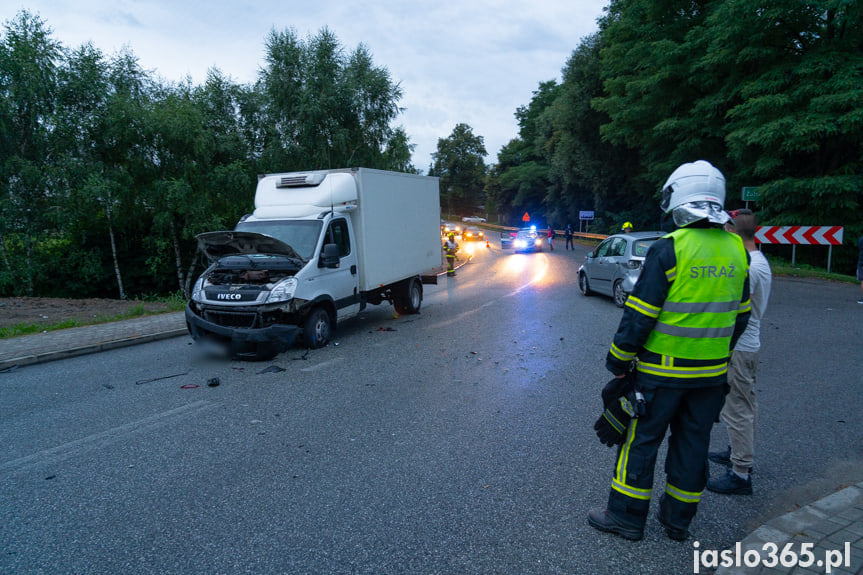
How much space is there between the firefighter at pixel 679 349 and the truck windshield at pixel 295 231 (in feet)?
21.3

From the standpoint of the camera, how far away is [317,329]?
8.66 meters

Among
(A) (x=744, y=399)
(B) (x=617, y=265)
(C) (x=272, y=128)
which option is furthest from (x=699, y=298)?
(C) (x=272, y=128)

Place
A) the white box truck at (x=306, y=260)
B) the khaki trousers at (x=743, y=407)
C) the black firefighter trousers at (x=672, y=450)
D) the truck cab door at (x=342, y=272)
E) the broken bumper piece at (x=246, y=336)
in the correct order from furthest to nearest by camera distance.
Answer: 1. the truck cab door at (x=342, y=272)
2. the white box truck at (x=306, y=260)
3. the broken bumper piece at (x=246, y=336)
4. the khaki trousers at (x=743, y=407)
5. the black firefighter trousers at (x=672, y=450)

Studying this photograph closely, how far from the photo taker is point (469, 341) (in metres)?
9.03

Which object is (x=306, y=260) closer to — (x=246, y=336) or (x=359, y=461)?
(x=246, y=336)

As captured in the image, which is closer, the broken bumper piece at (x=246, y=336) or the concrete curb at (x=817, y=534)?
the concrete curb at (x=817, y=534)

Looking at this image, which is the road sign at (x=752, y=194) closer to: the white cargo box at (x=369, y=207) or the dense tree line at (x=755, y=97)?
the dense tree line at (x=755, y=97)

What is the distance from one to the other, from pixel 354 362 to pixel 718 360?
5568 mm

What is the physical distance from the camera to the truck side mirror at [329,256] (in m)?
8.64

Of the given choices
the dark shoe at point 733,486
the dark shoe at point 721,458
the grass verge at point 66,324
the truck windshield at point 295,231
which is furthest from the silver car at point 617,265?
the grass verge at point 66,324

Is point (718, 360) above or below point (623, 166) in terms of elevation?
below

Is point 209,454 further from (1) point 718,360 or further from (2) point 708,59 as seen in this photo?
(2) point 708,59

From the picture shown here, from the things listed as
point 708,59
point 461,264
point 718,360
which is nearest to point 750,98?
point 708,59

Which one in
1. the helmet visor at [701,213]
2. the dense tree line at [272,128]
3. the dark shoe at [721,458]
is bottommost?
the dark shoe at [721,458]
